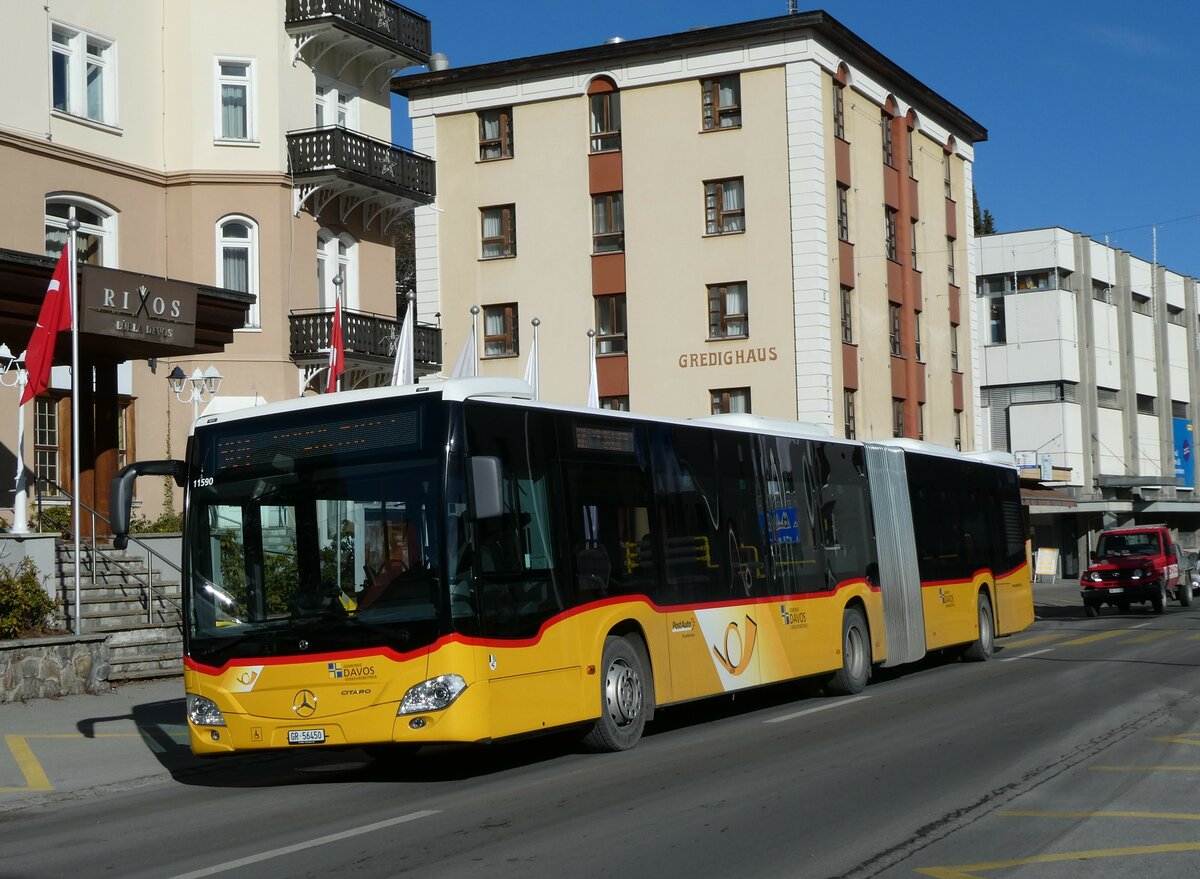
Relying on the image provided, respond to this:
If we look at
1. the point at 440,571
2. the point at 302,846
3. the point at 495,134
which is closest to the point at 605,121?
the point at 495,134

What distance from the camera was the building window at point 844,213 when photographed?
44.9 m

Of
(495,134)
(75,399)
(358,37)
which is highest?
(495,134)

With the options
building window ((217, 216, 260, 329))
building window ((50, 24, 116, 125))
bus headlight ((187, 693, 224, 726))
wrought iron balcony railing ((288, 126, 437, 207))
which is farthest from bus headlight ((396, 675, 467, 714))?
wrought iron balcony railing ((288, 126, 437, 207))

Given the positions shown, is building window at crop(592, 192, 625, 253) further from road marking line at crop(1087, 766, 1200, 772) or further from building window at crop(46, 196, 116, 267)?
road marking line at crop(1087, 766, 1200, 772)

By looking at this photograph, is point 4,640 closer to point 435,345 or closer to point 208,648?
point 208,648

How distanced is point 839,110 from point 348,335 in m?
19.6

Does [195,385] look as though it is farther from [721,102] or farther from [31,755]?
[721,102]

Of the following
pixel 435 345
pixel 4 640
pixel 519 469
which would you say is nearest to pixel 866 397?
pixel 435 345

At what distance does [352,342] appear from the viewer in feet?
103

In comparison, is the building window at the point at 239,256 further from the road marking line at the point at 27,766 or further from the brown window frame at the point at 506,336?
the brown window frame at the point at 506,336

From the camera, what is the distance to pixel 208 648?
12.0 m

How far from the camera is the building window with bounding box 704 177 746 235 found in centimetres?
4400

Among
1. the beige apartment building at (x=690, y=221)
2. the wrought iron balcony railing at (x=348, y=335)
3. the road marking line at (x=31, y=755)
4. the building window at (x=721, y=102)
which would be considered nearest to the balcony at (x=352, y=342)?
the wrought iron balcony railing at (x=348, y=335)

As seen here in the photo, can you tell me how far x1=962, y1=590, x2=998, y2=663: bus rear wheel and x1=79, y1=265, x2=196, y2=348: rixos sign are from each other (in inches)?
491
